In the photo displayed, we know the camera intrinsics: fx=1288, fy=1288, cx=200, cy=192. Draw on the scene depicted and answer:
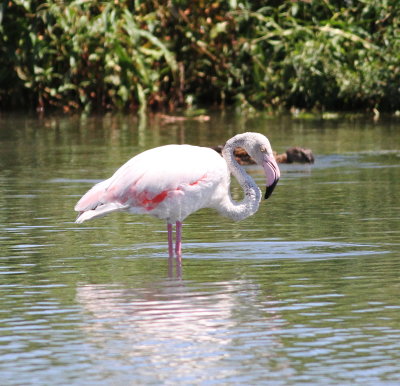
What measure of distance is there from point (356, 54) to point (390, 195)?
11.6 m

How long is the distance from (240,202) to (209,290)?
1.64 metres

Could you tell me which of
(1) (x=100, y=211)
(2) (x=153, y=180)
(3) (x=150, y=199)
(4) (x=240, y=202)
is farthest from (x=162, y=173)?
(4) (x=240, y=202)

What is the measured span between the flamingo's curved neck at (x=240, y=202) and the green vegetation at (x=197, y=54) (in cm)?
1288

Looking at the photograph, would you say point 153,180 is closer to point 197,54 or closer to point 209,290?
point 209,290

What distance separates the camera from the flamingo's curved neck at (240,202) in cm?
841

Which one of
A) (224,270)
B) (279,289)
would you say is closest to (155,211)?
(224,270)

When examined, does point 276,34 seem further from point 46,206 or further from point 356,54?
point 46,206

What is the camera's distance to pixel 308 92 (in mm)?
22359

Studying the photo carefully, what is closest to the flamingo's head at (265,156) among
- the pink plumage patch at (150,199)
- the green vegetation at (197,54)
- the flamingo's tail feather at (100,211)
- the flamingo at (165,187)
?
the flamingo at (165,187)

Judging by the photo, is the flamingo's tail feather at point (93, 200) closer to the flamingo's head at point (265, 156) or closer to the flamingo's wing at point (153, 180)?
the flamingo's wing at point (153, 180)

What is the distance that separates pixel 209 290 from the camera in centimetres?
702

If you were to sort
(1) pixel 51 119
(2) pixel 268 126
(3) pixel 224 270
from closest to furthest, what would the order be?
1. (3) pixel 224 270
2. (2) pixel 268 126
3. (1) pixel 51 119

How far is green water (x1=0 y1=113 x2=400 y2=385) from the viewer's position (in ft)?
17.6

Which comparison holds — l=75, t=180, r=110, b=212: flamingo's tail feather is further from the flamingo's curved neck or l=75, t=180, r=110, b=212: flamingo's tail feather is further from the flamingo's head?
the flamingo's head
